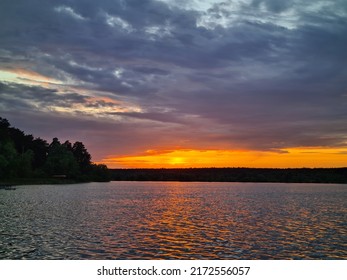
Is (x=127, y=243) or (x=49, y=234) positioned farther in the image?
(x=49, y=234)

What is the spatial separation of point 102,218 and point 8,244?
83.6ft

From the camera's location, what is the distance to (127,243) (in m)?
42.7

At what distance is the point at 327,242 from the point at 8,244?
34.5 m

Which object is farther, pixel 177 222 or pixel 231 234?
pixel 177 222

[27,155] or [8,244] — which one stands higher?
[27,155]
